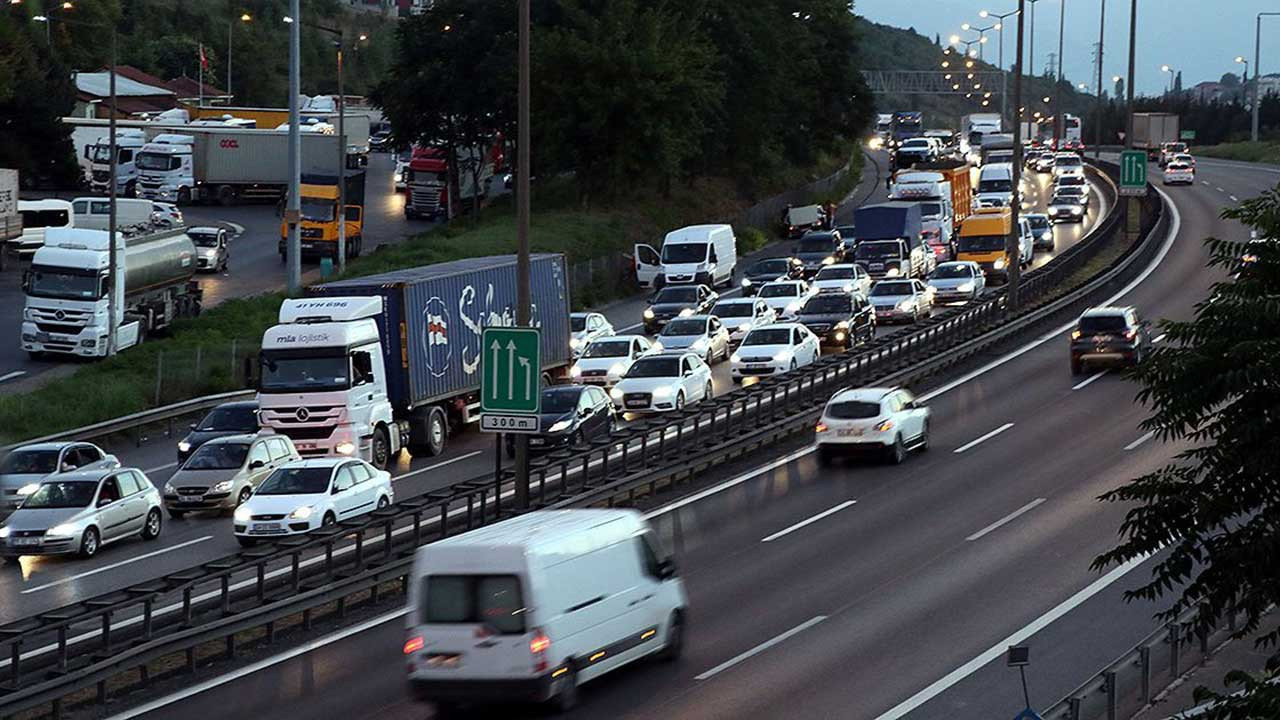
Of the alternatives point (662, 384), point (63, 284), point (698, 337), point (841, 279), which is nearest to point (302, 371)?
point (662, 384)

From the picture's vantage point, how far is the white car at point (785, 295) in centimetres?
5638

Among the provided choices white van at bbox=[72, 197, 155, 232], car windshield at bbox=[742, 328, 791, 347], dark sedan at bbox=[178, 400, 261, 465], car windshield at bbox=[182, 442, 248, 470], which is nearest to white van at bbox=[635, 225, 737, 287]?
car windshield at bbox=[742, 328, 791, 347]

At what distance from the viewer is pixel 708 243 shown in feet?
216

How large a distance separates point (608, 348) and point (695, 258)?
19585 mm

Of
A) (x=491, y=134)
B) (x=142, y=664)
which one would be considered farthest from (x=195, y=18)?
(x=142, y=664)

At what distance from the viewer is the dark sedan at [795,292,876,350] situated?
171 ft

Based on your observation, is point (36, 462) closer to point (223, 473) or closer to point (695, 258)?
point (223, 473)

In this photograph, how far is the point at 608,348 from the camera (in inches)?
1847

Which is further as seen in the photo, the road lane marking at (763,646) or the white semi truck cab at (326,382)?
the white semi truck cab at (326,382)

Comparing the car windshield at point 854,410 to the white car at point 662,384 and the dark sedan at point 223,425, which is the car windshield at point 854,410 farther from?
the dark sedan at point 223,425

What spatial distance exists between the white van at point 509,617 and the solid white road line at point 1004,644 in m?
3.35

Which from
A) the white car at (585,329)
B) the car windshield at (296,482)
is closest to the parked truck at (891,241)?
the white car at (585,329)

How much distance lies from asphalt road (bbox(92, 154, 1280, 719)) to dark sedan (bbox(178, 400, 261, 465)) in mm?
11297

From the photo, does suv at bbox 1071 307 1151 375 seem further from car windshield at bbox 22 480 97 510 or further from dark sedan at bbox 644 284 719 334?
car windshield at bbox 22 480 97 510
